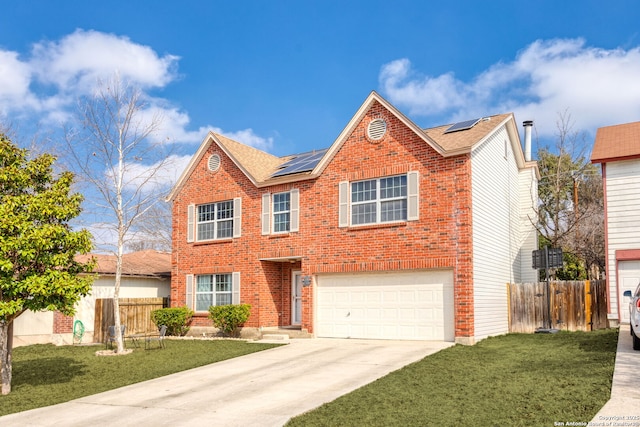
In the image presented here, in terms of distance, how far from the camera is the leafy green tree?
38.1ft

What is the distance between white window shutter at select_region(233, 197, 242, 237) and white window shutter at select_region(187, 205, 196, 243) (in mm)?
2263

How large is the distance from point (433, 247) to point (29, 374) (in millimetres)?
11345

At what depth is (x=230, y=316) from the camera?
21.7m

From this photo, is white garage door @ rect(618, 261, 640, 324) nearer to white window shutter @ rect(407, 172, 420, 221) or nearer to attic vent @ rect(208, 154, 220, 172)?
white window shutter @ rect(407, 172, 420, 221)

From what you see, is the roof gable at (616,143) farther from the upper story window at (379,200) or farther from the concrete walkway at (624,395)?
Result: the concrete walkway at (624,395)

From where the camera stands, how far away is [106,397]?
11609 mm

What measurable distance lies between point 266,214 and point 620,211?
11.8m

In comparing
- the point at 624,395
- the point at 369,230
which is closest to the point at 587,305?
the point at 369,230

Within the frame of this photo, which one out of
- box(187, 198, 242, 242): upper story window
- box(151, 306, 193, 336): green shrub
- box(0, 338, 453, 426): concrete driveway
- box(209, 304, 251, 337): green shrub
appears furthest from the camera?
box(187, 198, 242, 242): upper story window

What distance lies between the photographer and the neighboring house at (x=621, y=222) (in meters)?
18.4

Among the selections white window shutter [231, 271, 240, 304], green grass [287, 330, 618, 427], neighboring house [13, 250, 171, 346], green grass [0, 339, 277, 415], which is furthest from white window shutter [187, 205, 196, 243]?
green grass [287, 330, 618, 427]

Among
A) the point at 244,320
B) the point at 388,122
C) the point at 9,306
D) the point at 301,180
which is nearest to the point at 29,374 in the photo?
the point at 9,306

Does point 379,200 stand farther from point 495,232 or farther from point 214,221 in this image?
point 214,221

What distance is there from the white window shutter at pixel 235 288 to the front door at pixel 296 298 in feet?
6.64
